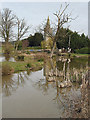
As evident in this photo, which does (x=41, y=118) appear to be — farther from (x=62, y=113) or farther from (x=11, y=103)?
(x=11, y=103)

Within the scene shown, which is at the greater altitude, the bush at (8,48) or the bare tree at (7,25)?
the bare tree at (7,25)

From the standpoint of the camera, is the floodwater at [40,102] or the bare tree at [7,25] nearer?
the floodwater at [40,102]

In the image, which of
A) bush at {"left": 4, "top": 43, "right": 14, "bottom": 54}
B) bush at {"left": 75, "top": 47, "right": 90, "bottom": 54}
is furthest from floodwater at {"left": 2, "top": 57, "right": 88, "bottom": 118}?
bush at {"left": 75, "top": 47, "right": 90, "bottom": 54}

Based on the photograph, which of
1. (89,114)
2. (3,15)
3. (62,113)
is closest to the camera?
(89,114)

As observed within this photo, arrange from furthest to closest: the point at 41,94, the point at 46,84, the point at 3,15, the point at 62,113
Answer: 1. the point at 3,15
2. the point at 46,84
3. the point at 41,94
4. the point at 62,113

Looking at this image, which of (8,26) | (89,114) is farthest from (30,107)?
(8,26)

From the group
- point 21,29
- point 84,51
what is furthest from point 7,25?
point 84,51

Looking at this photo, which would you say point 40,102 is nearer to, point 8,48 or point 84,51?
point 8,48

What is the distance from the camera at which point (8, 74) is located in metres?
8.93

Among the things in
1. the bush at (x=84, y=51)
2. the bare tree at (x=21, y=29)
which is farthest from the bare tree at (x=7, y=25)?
the bush at (x=84, y=51)

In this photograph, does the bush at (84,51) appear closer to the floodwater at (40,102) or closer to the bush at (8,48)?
the bush at (8,48)

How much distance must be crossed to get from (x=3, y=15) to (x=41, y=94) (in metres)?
23.1

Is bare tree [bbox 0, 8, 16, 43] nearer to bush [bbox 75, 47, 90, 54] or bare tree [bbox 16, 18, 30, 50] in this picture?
bare tree [bbox 16, 18, 30, 50]

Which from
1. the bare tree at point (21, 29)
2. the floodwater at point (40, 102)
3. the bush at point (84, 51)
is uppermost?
the bare tree at point (21, 29)
